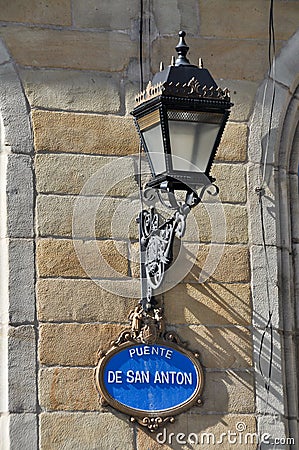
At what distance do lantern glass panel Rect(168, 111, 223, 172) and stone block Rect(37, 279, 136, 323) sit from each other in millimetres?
1165

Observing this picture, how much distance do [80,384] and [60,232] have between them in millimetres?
845

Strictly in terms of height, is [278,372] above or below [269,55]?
below

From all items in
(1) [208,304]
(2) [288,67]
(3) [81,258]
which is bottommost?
(1) [208,304]

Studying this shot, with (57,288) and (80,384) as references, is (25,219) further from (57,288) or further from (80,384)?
(80,384)

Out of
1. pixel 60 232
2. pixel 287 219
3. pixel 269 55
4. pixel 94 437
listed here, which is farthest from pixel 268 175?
pixel 94 437

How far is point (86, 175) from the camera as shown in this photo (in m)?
7.04

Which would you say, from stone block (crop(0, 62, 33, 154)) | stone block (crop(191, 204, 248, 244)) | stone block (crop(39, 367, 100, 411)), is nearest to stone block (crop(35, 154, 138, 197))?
stone block (crop(0, 62, 33, 154))

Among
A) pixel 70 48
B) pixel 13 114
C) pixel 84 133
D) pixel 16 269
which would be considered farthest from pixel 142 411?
pixel 70 48

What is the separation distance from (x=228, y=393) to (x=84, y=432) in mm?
830

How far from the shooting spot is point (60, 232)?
22.7ft

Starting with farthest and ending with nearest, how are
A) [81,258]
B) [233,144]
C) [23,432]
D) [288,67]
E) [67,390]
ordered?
[288,67] < [233,144] < [81,258] < [67,390] < [23,432]

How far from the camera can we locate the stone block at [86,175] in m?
6.98

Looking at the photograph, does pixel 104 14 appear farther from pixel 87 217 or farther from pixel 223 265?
pixel 223 265

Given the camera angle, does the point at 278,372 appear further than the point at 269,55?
No
